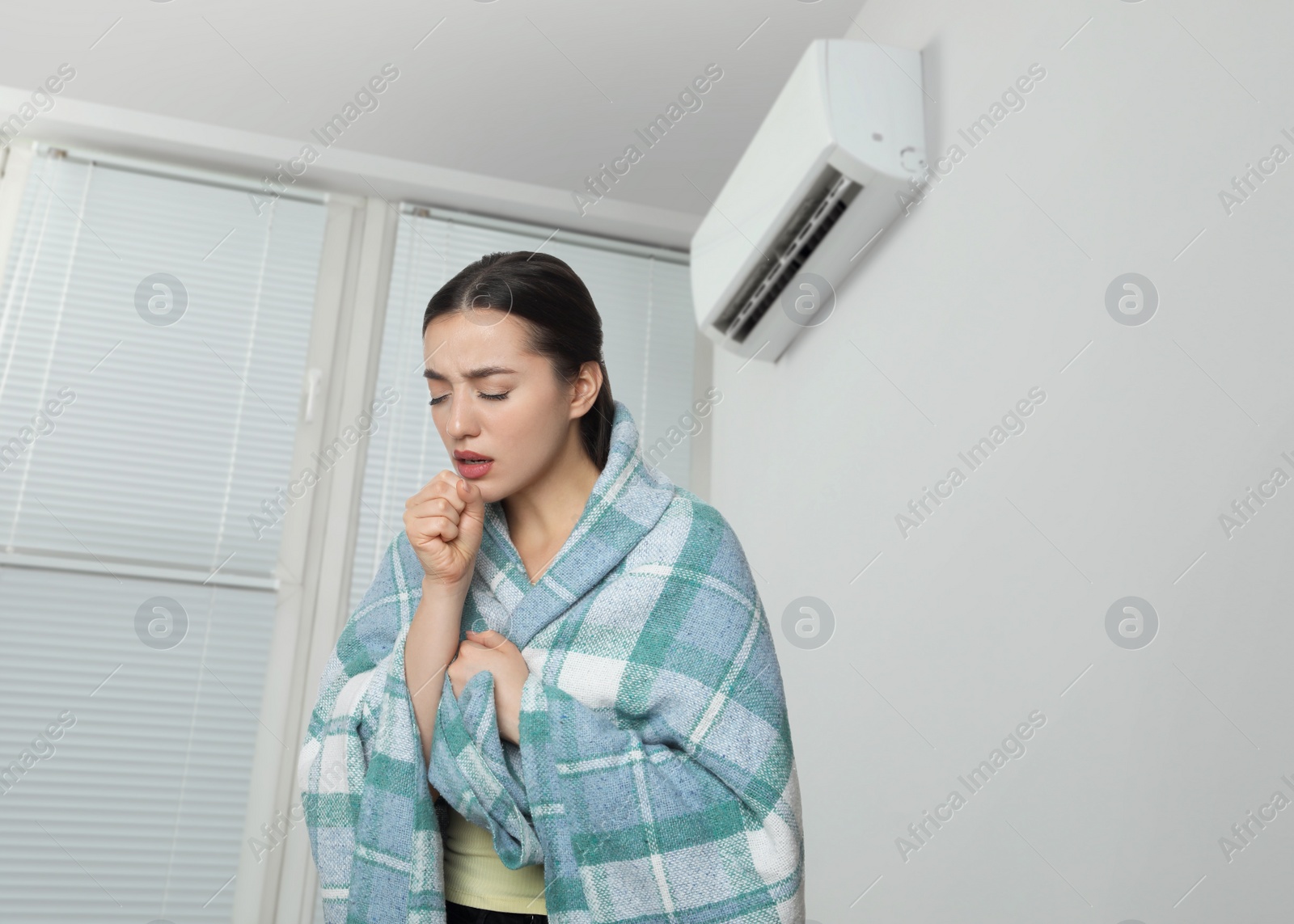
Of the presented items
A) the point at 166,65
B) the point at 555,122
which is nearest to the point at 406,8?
the point at 555,122

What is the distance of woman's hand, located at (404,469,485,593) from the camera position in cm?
104

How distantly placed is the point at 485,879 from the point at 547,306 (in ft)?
1.91

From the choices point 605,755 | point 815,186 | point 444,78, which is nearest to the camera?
point 605,755

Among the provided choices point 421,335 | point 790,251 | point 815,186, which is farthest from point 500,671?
point 421,335

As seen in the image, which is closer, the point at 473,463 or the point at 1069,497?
the point at 473,463

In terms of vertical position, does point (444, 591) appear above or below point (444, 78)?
below

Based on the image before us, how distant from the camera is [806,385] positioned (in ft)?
7.54

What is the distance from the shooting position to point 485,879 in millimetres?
1016

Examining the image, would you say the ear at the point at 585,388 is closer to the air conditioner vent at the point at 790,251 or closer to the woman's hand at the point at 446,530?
the woman's hand at the point at 446,530

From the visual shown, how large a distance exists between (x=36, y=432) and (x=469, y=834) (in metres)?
2.06

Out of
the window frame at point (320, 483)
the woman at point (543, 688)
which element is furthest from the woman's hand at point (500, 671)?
the window frame at point (320, 483)

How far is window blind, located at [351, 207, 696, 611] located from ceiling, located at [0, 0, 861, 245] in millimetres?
117

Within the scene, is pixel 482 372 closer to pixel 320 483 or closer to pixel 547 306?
pixel 547 306

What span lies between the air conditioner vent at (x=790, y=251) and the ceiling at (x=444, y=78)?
591 millimetres
